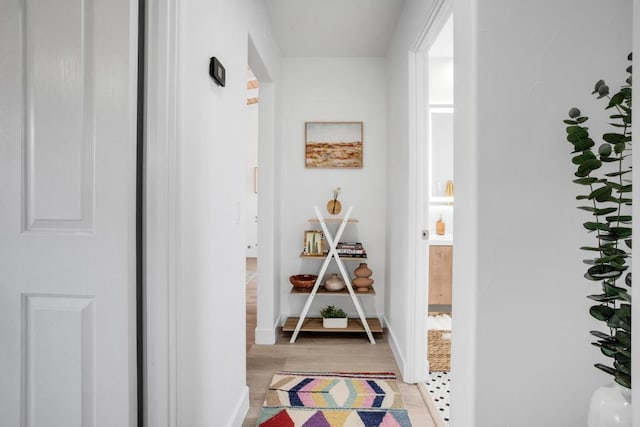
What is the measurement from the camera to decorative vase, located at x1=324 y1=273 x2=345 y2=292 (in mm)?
3256

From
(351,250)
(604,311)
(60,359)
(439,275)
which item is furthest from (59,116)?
(439,275)

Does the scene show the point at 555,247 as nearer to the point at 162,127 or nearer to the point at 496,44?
the point at 496,44

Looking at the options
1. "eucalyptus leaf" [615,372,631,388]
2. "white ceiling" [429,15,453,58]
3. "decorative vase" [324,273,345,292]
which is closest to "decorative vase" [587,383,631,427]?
"eucalyptus leaf" [615,372,631,388]

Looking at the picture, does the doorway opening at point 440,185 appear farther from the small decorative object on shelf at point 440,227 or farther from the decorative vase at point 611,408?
the decorative vase at point 611,408

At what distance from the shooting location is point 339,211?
3.41 meters

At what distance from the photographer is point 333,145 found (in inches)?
139

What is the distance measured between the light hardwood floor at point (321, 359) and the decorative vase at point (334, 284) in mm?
435

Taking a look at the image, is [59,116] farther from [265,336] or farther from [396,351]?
[396,351]

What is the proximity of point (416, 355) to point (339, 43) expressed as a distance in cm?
260

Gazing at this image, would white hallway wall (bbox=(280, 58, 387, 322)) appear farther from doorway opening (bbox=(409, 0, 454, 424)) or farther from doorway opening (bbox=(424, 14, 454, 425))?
doorway opening (bbox=(409, 0, 454, 424))

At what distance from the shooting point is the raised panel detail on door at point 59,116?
41.7 inches

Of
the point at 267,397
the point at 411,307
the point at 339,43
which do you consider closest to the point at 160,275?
the point at 267,397

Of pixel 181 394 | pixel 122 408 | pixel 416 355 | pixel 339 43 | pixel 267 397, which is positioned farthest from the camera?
pixel 339 43

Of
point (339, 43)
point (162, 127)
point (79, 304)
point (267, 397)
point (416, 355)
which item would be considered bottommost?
point (267, 397)
